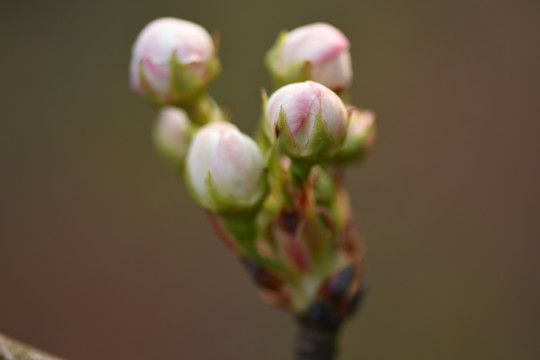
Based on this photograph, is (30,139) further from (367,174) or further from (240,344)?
(367,174)

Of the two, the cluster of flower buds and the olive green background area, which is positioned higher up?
the cluster of flower buds

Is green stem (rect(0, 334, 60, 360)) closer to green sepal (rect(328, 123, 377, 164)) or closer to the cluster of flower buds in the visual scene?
the cluster of flower buds

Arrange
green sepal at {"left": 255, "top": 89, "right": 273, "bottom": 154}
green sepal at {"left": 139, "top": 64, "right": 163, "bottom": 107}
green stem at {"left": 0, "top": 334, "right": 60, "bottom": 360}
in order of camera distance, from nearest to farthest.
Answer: green stem at {"left": 0, "top": 334, "right": 60, "bottom": 360}, green sepal at {"left": 255, "top": 89, "right": 273, "bottom": 154}, green sepal at {"left": 139, "top": 64, "right": 163, "bottom": 107}

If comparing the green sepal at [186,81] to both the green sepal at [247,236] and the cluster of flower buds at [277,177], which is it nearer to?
the cluster of flower buds at [277,177]

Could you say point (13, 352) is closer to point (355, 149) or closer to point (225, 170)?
point (225, 170)

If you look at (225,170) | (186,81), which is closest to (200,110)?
(186,81)

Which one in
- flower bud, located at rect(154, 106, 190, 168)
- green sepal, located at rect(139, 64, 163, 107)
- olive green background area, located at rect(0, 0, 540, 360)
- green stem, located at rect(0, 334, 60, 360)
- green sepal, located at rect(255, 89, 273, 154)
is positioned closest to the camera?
green stem, located at rect(0, 334, 60, 360)

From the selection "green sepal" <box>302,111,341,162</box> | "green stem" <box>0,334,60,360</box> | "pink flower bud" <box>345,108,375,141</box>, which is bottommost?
"green stem" <box>0,334,60,360</box>

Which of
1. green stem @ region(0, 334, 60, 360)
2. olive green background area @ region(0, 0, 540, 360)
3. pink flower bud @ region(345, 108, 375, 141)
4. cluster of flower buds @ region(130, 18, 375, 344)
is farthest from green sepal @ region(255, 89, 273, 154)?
olive green background area @ region(0, 0, 540, 360)

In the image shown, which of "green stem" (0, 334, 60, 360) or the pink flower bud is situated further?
the pink flower bud
